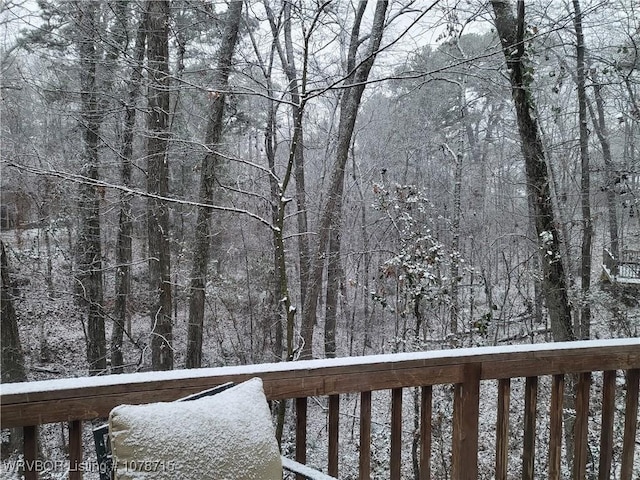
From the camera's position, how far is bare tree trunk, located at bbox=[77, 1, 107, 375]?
5.24m

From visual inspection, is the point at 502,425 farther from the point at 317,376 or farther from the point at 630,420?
the point at 317,376

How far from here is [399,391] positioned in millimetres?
1576

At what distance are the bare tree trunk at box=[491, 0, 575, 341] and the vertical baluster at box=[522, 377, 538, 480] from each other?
104 inches

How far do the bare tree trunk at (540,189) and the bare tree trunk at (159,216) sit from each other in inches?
145

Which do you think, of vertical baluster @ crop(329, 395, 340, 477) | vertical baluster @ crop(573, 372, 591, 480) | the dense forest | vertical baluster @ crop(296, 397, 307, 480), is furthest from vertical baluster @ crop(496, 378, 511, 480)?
the dense forest

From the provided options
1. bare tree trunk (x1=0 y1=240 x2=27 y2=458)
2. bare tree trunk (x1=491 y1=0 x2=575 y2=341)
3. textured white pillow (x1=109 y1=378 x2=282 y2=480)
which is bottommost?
bare tree trunk (x1=0 y1=240 x2=27 y2=458)

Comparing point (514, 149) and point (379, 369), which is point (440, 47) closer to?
point (379, 369)

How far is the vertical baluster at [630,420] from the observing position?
1.77 m

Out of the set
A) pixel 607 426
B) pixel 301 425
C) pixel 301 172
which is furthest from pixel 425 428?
pixel 301 172

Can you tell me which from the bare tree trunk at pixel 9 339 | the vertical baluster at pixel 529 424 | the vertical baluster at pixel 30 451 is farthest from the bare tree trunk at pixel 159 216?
the vertical baluster at pixel 529 424

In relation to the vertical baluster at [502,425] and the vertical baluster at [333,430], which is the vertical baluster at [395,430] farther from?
the vertical baluster at [502,425]

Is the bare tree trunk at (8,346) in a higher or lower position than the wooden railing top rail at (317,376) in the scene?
lower

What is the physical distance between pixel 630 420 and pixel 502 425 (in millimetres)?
550

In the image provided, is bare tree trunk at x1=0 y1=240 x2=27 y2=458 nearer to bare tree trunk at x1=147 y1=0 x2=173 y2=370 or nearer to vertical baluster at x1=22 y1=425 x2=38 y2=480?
bare tree trunk at x1=147 y1=0 x2=173 y2=370
